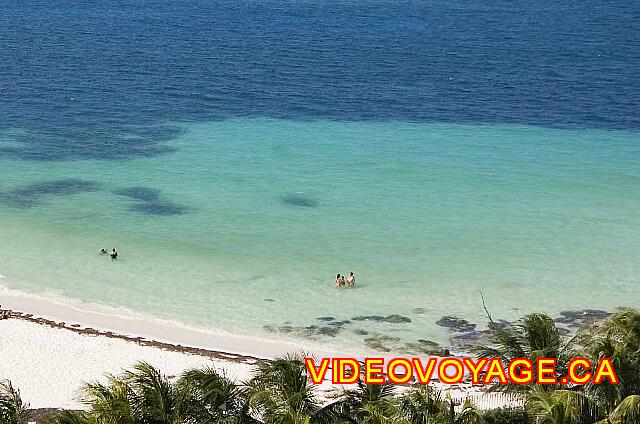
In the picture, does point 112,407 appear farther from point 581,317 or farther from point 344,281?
point 581,317

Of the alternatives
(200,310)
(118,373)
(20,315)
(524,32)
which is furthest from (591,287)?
(524,32)

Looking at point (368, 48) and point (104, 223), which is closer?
point (104, 223)

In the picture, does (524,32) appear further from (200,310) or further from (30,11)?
(200,310)

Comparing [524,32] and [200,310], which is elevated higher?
[524,32]

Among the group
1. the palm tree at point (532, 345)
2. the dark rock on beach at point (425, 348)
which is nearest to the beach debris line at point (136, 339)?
the dark rock on beach at point (425, 348)

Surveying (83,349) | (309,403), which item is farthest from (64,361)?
(309,403)

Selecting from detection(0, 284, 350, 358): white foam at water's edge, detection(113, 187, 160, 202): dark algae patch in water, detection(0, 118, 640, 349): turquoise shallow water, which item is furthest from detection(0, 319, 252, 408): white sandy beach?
detection(113, 187, 160, 202): dark algae patch in water
